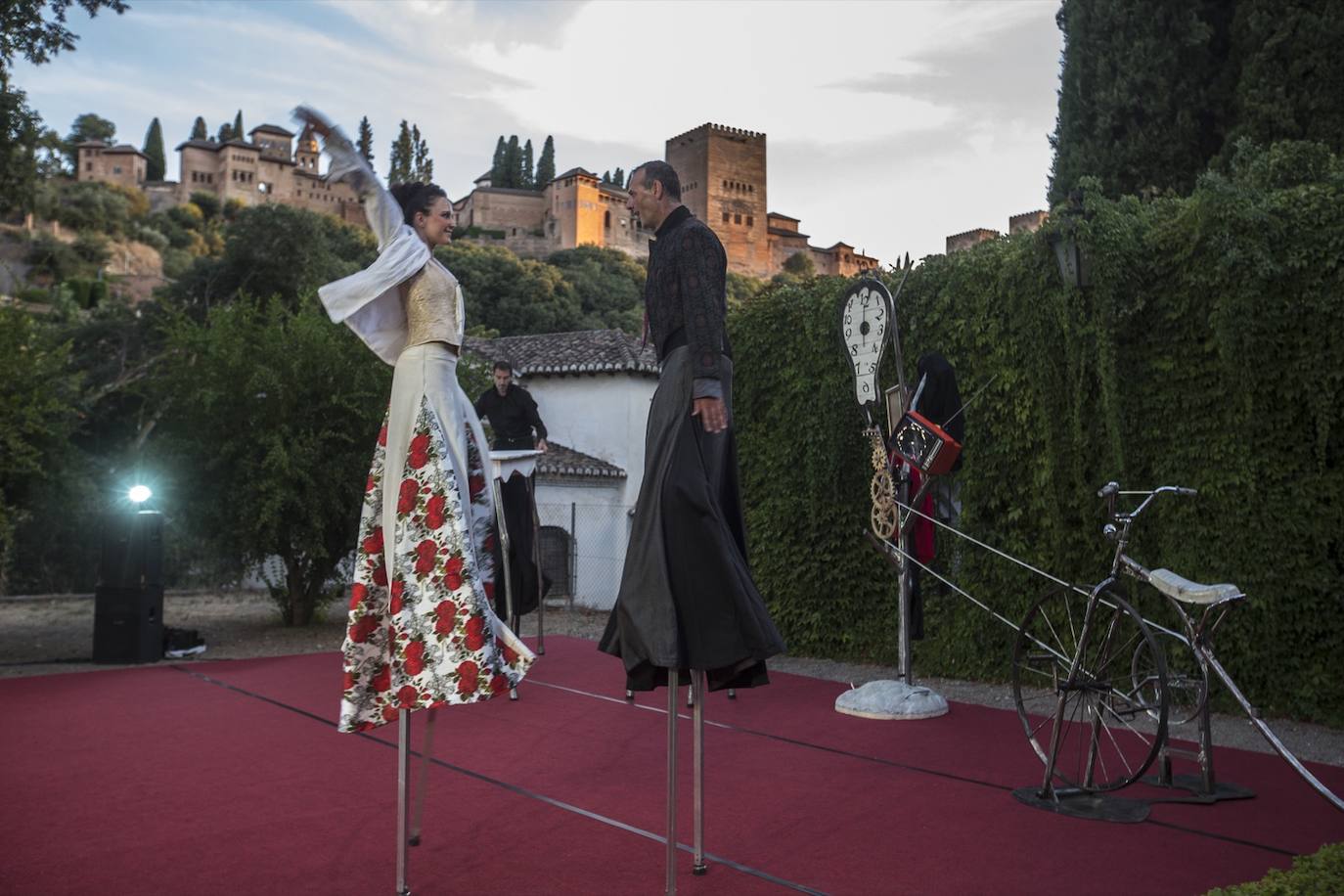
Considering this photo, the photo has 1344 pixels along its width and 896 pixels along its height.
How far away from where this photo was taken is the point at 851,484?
7895mm

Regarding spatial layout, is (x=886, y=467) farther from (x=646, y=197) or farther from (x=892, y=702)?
(x=646, y=197)

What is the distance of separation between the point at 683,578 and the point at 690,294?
0.79 metres

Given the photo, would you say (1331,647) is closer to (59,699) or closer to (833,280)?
(833,280)

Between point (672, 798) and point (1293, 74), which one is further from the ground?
point (1293, 74)

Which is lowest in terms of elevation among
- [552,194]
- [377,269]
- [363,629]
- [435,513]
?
[363,629]

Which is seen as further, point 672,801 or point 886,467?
point 886,467

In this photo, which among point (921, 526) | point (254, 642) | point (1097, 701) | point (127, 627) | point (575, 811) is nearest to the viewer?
point (575, 811)

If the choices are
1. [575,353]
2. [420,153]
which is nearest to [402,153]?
[420,153]

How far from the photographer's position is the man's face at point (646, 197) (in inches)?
126

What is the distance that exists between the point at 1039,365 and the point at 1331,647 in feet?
7.44

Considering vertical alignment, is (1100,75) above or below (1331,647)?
above

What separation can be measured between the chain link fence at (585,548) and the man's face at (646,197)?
1850 cm

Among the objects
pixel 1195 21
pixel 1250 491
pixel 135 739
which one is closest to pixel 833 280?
pixel 1250 491

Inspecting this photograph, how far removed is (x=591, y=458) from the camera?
23.2 metres
